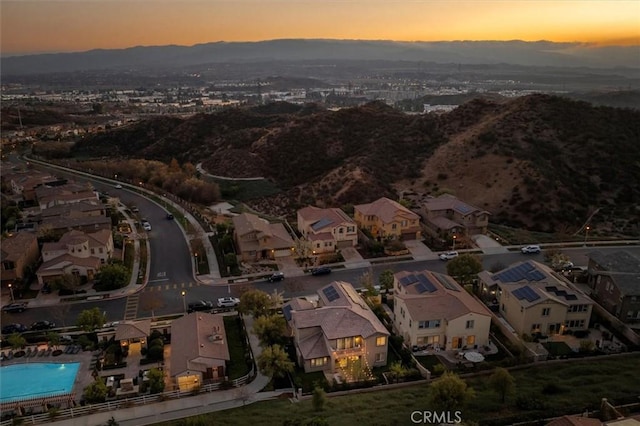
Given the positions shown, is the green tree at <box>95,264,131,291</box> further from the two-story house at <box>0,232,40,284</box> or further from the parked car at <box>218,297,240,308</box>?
the parked car at <box>218,297,240,308</box>

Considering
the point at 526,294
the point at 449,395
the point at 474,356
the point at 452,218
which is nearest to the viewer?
the point at 449,395

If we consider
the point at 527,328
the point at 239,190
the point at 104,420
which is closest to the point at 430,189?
the point at 239,190

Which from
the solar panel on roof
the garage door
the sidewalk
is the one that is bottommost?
the sidewalk

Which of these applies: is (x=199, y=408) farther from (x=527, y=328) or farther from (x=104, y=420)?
(x=527, y=328)

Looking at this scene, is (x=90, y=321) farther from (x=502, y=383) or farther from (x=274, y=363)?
(x=502, y=383)

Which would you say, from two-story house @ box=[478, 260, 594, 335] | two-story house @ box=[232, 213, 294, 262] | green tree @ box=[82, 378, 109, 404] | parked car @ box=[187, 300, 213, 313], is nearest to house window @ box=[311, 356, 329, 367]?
parked car @ box=[187, 300, 213, 313]

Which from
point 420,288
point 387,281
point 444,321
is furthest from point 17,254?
point 444,321
